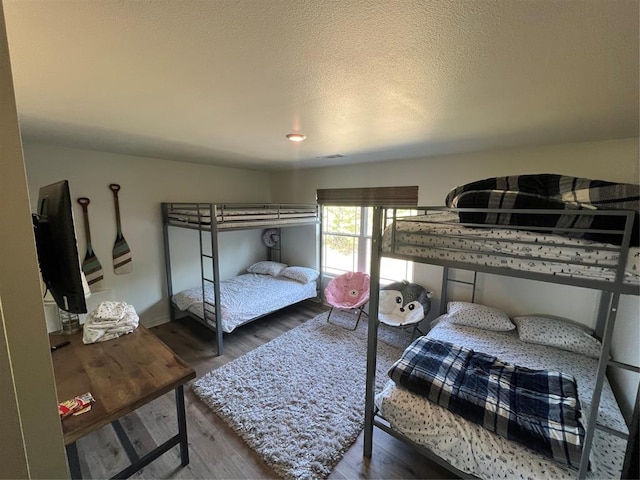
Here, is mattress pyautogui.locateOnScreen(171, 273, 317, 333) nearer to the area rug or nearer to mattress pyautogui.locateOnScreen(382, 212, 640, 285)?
the area rug

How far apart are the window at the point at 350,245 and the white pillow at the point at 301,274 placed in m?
0.27

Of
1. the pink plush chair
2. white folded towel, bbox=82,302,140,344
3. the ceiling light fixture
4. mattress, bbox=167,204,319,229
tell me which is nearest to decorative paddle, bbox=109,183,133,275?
mattress, bbox=167,204,319,229

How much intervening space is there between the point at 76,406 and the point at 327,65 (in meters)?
1.89

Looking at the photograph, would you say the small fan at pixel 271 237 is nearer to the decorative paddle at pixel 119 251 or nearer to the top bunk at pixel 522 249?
the decorative paddle at pixel 119 251

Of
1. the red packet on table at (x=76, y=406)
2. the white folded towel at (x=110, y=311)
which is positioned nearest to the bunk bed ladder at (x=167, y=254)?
the white folded towel at (x=110, y=311)

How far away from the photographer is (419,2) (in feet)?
2.25

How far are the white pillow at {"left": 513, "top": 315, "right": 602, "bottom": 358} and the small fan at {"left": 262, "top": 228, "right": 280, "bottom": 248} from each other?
140 inches

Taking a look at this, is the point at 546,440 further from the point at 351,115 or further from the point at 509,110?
the point at 351,115

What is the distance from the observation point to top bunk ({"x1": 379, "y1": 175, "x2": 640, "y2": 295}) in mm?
1002

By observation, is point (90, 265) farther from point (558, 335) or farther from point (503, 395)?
point (558, 335)

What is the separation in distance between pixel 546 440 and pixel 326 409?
139 centimetres

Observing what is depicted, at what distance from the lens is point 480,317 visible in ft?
8.51

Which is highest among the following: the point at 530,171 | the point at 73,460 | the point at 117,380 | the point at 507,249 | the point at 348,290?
the point at 530,171

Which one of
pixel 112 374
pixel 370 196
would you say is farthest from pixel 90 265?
pixel 370 196
